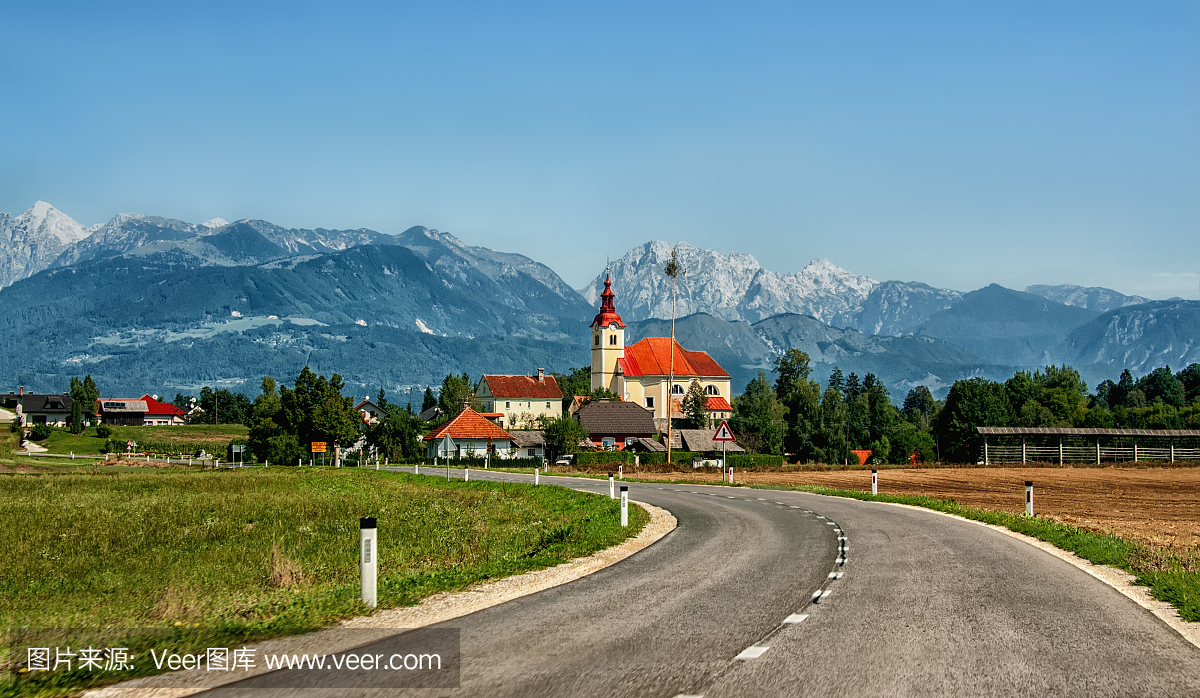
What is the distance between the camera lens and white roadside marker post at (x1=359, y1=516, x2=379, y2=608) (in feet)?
33.3

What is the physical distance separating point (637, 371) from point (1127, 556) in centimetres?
13815

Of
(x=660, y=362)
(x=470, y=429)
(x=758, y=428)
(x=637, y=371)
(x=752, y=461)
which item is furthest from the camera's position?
(x=660, y=362)

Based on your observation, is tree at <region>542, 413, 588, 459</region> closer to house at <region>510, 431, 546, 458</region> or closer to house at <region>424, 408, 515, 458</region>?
house at <region>424, 408, 515, 458</region>

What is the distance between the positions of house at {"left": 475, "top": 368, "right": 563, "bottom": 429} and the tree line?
3473cm

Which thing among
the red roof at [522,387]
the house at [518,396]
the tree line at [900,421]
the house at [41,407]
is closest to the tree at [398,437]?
the tree line at [900,421]

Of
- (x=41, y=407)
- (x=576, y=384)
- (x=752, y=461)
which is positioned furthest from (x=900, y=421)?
(x=41, y=407)

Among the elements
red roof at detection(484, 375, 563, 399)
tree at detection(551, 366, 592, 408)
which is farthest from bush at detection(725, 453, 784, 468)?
red roof at detection(484, 375, 563, 399)

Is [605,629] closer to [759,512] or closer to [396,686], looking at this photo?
[396,686]

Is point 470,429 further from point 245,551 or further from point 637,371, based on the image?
point 245,551

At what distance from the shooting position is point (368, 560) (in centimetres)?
1032

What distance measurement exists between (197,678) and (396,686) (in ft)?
5.58

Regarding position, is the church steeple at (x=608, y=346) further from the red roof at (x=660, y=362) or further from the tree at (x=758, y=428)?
A: the tree at (x=758, y=428)

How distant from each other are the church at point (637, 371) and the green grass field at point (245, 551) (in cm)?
→ 11500

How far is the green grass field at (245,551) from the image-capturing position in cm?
973
